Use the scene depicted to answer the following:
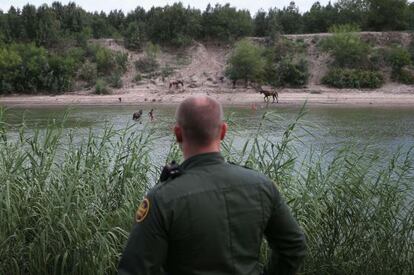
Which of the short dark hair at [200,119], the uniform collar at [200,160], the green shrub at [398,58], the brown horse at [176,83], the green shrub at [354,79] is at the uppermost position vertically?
A: the short dark hair at [200,119]

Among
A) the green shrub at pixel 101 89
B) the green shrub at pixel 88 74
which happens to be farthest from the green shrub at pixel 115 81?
the green shrub at pixel 88 74

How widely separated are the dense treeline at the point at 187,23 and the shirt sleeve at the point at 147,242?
205 feet

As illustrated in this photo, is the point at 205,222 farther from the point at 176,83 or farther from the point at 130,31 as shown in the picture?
the point at 130,31

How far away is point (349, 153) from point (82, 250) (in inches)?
160

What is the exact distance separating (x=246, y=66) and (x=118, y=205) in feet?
152

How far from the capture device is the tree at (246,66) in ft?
168

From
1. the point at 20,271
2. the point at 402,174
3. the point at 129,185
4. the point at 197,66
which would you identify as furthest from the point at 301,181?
the point at 197,66

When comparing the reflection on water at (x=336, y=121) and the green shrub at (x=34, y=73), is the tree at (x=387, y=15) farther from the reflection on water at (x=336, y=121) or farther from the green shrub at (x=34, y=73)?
the green shrub at (x=34, y=73)

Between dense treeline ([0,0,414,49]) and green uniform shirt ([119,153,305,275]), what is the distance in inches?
2458

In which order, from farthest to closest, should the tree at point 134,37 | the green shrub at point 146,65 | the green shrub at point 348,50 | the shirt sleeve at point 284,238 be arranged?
the tree at point 134,37
the green shrub at point 146,65
the green shrub at point 348,50
the shirt sleeve at point 284,238

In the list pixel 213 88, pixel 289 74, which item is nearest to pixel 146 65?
pixel 213 88

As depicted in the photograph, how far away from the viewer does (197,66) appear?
194ft

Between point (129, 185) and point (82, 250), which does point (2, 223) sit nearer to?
point (82, 250)

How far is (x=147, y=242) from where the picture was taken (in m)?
2.11
